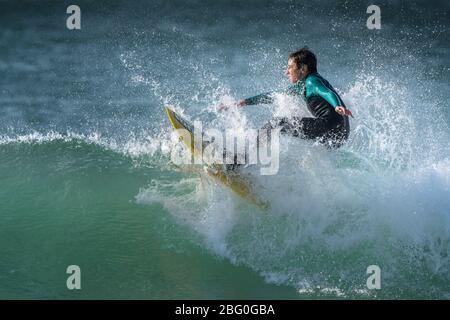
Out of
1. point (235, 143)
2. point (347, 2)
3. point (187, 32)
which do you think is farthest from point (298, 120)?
point (347, 2)

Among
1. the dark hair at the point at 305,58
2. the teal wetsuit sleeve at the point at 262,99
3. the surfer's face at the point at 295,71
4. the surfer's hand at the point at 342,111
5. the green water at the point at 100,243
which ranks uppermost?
the dark hair at the point at 305,58

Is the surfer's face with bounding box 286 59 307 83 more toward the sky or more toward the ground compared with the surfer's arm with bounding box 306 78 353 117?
more toward the sky

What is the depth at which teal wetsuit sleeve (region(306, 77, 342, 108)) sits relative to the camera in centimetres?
583

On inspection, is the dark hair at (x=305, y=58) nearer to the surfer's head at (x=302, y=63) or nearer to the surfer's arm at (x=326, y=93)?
the surfer's head at (x=302, y=63)

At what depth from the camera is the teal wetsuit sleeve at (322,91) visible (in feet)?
19.1

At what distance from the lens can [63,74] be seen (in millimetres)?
17453

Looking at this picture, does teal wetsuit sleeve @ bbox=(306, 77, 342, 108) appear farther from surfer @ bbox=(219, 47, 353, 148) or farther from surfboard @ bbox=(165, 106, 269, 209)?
surfboard @ bbox=(165, 106, 269, 209)

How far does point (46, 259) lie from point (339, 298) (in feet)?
10.1

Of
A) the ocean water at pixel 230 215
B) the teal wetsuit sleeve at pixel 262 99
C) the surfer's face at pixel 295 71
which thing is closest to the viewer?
the ocean water at pixel 230 215

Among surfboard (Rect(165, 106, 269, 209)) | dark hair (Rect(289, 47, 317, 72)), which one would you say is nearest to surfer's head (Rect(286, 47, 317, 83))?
dark hair (Rect(289, 47, 317, 72))

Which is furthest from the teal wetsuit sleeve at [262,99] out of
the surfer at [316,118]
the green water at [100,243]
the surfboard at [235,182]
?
the green water at [100,243]

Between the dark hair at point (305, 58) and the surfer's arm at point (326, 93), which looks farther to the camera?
the dark hair at point (305, 58)

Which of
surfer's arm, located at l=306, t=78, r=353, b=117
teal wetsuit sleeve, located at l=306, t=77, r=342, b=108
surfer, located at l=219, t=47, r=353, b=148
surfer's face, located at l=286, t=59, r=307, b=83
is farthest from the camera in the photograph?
surfer's face, located at l=286, t=59, r=307, b=83

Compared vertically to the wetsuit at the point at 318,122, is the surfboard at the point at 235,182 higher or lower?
lower
